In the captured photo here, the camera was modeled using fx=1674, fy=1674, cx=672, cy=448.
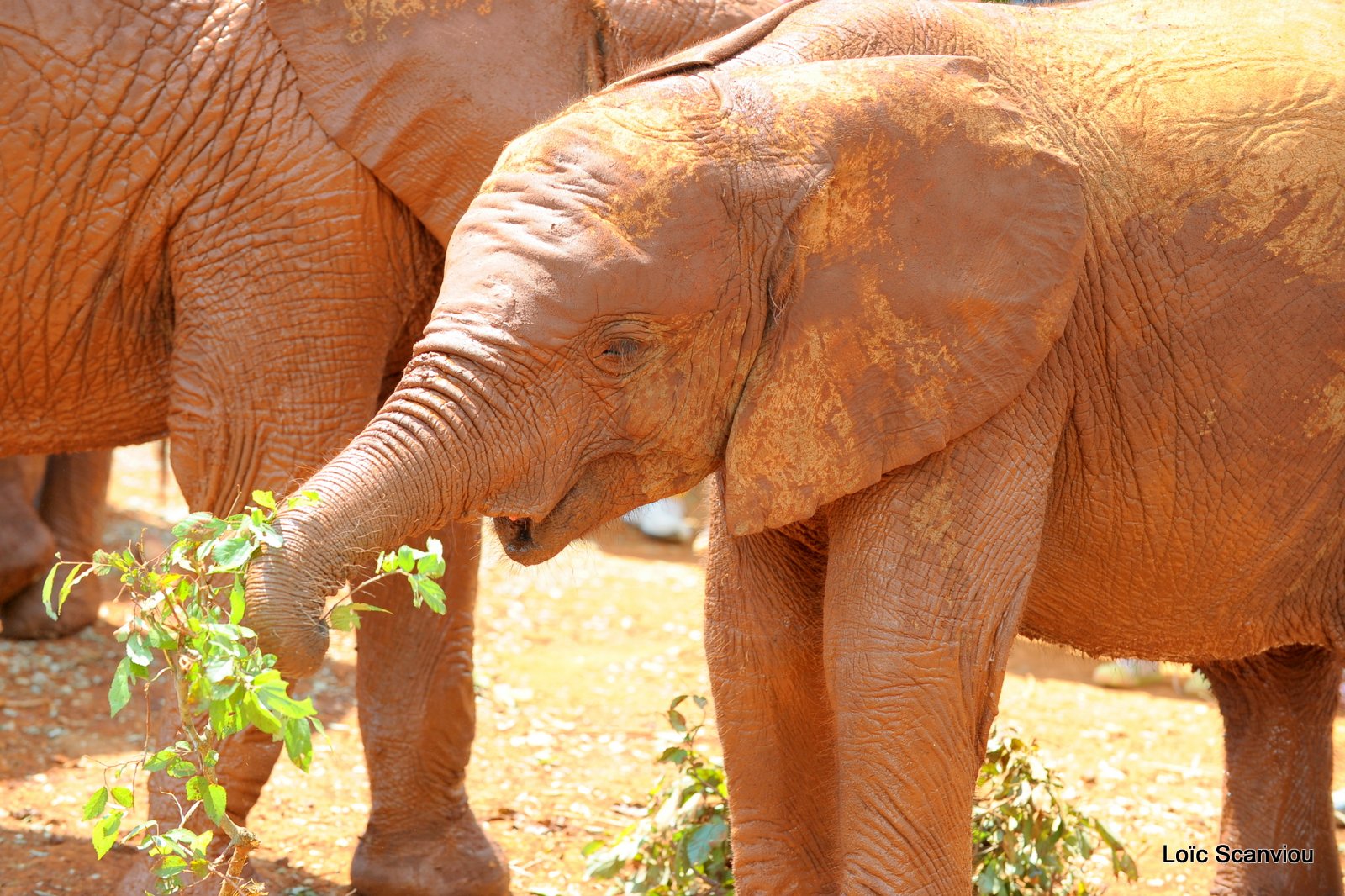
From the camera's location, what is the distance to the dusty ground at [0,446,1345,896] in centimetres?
576

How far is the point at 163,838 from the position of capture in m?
3.44

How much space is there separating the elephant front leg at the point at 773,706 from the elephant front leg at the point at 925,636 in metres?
0.41

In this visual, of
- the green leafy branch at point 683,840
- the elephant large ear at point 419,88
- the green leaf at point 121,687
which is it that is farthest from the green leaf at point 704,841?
the green leaf at point 121,687

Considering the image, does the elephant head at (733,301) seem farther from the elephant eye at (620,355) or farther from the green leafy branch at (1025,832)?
the green leafy branch at (1025,832)

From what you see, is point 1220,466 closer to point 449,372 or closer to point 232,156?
point 449,372

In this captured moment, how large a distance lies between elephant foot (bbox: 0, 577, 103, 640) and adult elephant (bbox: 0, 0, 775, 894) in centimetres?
348

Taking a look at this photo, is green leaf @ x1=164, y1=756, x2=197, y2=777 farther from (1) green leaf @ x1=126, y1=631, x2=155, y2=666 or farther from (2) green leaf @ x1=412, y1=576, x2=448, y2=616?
(2) green leaf @ x1=412, y1=576, x2=448, y2=616

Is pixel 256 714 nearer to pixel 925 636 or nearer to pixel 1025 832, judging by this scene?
pixel 925 636

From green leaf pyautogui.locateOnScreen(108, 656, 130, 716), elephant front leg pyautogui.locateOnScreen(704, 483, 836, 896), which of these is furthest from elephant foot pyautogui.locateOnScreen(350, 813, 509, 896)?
green leaf pyautogui.locateOnScreen(108, 656, 130, 716)

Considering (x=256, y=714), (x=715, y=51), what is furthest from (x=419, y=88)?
(x=256, y=714)

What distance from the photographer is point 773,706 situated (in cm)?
407

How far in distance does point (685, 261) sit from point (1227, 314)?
1286mm

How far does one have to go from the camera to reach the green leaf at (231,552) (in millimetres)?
3149

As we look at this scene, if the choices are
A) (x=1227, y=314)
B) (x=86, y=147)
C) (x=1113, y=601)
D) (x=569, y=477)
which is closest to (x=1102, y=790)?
(x=1113, y=601)
